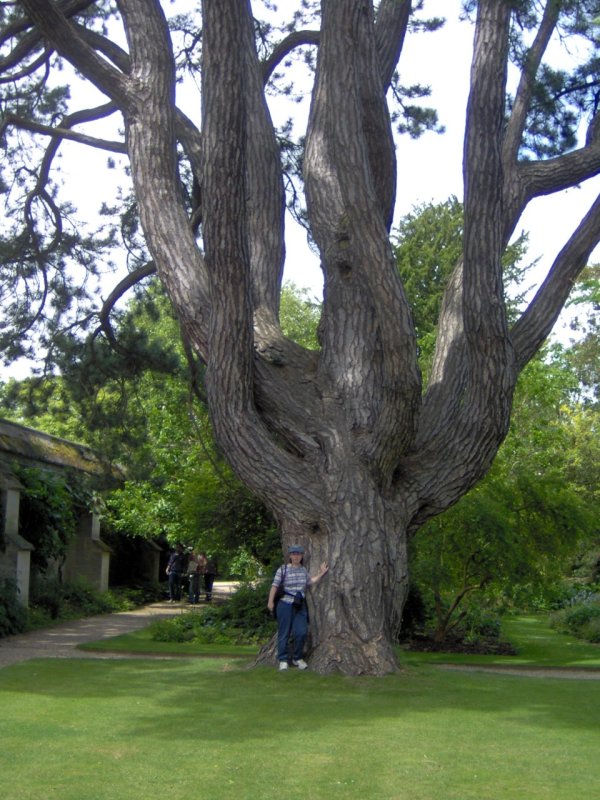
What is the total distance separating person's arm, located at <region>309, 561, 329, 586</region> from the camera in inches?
460

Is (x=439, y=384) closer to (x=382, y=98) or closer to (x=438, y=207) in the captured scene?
(x=382, y=98)

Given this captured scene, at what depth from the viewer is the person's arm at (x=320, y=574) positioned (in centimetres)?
1170

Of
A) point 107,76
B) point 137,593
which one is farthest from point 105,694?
point 137,593

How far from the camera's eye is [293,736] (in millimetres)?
8086

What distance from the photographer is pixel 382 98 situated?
1293cm

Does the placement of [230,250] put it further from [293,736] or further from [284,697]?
[293,736]

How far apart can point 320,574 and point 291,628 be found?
700 mm

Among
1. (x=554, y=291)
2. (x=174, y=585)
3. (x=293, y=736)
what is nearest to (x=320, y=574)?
(x=293, y=736)

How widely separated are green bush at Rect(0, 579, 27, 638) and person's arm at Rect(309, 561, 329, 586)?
26.0 ft

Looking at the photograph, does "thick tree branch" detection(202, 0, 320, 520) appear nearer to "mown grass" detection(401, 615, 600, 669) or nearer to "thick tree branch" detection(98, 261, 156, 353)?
"mown grass" detection(401, 615, 600, 669)

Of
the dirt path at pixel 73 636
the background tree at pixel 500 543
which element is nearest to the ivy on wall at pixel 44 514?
the dirt path at pixel 73 636

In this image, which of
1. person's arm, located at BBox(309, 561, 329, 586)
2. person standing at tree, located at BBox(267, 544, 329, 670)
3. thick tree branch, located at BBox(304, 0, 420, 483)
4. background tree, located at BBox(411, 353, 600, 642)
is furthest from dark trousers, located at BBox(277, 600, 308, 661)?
background tree, located at BBox(411, 353, 600, 642)

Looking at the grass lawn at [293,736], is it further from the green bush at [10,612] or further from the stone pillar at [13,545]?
the stone pillar at [13,545]

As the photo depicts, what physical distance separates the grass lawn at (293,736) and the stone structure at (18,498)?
29.3 ft
